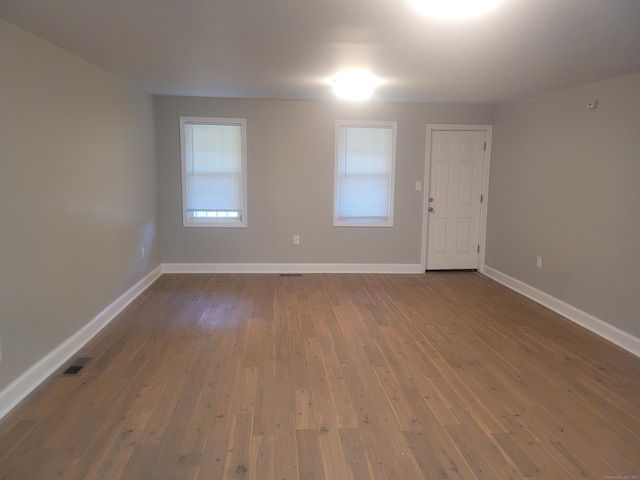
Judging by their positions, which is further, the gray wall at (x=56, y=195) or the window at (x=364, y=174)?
the window at (x=364, y=174)

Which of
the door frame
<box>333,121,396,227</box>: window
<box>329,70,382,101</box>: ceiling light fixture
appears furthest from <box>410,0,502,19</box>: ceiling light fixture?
the door frame

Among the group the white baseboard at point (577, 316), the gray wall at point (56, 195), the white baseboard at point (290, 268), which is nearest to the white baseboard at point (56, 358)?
the gray wall at point (56, 195)

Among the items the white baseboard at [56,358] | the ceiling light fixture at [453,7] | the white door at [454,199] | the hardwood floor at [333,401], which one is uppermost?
the ceiling light fixture at [453,7]

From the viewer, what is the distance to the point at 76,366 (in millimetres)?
3203

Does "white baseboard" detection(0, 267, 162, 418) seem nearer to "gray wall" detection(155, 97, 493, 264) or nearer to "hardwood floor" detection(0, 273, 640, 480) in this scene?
"hardwood floor" detection(0, 273, 640, 480)

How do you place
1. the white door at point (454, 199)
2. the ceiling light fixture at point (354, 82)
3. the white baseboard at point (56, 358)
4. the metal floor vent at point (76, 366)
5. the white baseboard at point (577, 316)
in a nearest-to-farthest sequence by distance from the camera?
the white baseboard at point (56, 358), the metal floor vent at point (76, 366), the white baseboard at point (577, 316), the ceiling light fixture at point (354, 82), the white door at point (454, 199)

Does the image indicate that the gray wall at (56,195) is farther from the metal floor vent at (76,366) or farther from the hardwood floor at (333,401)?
the hardwood floor at (333,401)

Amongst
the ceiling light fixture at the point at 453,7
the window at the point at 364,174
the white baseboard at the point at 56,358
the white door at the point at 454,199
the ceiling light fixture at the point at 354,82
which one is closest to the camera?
the ceiling light fixture at the point at 453,7

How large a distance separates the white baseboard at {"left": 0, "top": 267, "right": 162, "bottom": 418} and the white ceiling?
2.18m

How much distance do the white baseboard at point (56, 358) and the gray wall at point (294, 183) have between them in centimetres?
154

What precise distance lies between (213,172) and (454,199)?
134 inches

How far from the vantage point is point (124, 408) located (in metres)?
2.67

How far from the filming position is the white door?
608 cm

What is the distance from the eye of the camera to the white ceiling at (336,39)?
2.28 meters
